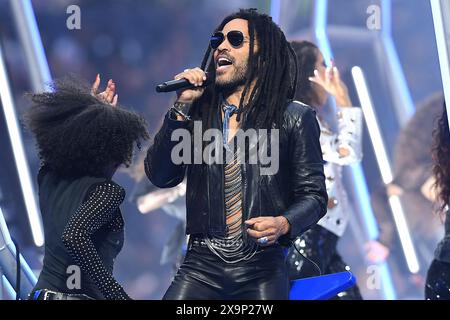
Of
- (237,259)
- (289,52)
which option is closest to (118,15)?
(289,52)

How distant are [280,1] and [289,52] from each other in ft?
10.3

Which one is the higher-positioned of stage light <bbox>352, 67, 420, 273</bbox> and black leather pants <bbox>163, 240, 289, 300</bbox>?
black leather pants <bbox>163, 240, 289, 300</bbox>

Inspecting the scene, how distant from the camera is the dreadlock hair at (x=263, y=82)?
343 centimetres

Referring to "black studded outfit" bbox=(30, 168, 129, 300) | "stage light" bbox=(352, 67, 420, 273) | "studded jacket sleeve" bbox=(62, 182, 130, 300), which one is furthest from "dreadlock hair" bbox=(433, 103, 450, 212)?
"stage light" bbox=(352, 67, 420, 273)

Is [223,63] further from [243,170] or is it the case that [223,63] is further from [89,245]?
[89,245]

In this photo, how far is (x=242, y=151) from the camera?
3369 millimetres

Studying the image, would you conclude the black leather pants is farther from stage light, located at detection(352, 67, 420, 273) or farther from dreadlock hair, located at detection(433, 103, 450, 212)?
stage light, located at detection(352, 67, 420, 273)

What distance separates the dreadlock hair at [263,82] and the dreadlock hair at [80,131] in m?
0.27

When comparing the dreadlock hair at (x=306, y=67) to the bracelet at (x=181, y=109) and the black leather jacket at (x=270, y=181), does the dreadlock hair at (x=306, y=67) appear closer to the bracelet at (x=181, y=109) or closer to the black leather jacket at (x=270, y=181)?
the black leather jacket at (x=270, y=181)

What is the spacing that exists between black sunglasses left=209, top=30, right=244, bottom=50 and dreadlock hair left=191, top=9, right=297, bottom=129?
5 cm

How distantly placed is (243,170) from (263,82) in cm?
38

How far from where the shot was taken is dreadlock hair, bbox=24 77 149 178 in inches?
132

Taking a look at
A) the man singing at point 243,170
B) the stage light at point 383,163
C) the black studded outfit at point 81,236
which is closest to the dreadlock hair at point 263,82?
the man singing at point 243,170
